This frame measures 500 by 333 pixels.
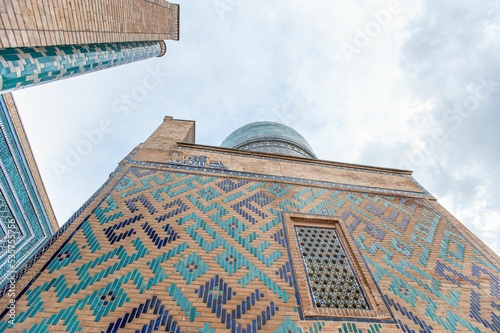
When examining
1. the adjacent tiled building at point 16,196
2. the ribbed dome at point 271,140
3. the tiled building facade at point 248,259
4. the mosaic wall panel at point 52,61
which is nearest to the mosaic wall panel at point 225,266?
the tiled building facade at point 248,259

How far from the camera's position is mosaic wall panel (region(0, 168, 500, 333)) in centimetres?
202

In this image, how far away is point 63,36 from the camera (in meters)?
2.15

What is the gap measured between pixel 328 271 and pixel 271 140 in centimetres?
549

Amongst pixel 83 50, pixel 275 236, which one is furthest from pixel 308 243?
pixel 83 50

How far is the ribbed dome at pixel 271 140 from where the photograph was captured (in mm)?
7723

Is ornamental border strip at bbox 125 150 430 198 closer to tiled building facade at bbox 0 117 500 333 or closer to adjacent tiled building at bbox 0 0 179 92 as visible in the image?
tiled building facade at bbox 0 117 500 333

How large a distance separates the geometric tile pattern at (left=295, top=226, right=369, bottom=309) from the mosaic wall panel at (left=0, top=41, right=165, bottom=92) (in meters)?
3.00

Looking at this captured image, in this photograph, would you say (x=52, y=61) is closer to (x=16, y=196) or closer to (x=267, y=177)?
(x=267, y=177)

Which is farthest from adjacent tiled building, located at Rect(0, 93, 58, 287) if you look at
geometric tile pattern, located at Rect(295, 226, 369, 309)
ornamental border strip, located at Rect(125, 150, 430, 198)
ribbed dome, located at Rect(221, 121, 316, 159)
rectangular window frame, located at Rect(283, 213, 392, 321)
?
ribbed dome, located at Rect(221, 121, 316, 159)

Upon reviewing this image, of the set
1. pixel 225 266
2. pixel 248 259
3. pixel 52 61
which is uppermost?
pixel 52 61

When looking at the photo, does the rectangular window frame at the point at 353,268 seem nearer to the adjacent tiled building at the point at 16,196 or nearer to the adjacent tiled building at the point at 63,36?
the adjacent tiled building at the point at 63,36

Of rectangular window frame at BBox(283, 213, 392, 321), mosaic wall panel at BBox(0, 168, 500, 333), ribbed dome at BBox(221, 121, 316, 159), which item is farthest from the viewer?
ribbed dome at BBox(221, 121, 316, 159)

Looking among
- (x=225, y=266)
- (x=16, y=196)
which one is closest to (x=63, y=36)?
(x=225, y=266)

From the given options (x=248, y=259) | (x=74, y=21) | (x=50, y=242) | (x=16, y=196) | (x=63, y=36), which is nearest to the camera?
(x=63, y=36)
